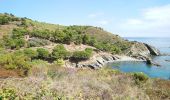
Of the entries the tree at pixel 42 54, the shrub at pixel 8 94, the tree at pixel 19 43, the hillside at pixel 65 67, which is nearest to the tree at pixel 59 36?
the hillside at pixel 65 67

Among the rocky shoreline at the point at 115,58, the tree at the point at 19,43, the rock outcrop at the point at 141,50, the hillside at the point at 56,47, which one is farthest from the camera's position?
the rock outcrop at the point at 141,50

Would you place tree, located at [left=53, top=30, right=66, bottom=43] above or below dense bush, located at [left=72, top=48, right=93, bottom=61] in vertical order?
above

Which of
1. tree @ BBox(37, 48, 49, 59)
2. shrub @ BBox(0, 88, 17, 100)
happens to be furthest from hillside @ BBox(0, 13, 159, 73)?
shrub @ BBox(0, 88, 17, 100)

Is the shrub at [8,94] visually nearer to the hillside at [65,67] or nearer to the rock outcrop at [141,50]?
the hillside at [65,67]

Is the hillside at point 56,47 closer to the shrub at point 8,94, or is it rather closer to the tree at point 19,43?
the tree at point 19,43

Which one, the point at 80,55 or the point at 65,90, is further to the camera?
the point at 80,55

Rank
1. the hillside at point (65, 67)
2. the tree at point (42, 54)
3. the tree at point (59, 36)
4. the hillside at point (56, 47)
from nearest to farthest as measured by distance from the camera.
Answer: the hillside at point (65, 67)
the tree at point (42, 54)
the hillside at point (56, 47)
the tree at point (59, 36)

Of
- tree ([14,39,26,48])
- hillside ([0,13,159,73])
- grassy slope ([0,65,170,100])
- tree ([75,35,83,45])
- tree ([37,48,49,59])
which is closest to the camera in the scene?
grassy slope ([0,65,170,100])

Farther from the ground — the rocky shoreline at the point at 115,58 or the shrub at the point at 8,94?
the shrub at the point at 8,94

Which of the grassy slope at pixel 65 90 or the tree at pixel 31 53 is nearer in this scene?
the grassy slope at pixel 65 90

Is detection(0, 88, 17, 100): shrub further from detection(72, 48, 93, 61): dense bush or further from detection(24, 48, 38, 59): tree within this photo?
detection(72, 48, 93, 61): dense bush

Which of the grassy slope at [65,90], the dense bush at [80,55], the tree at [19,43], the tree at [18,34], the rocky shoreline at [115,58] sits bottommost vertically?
the rocky shoreline at [115,58]

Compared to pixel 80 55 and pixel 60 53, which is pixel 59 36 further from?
pixel 60 53

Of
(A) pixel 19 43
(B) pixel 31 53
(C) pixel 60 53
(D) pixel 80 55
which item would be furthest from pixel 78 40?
(B) pixel 31 53
